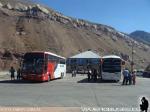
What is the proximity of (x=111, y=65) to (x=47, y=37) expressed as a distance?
8481 centimetres

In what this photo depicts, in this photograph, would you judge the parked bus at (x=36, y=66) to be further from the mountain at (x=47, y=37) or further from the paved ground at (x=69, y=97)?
the mountain at (x=47, y=37)

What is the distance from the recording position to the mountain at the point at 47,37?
11525 cm

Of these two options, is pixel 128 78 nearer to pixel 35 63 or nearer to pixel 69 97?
pixel 35 63

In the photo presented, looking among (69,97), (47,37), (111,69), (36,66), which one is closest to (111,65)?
(111,69)

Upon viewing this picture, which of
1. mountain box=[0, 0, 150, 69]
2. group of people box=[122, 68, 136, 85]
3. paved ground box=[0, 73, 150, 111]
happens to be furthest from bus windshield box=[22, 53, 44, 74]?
mountain box=[0, 0, 150, 69]

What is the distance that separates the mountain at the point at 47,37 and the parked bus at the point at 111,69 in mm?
58972

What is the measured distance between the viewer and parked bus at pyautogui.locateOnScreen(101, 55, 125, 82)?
46250 mm

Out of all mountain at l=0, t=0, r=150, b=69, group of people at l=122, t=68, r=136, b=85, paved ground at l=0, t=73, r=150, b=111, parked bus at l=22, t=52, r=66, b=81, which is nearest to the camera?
paved ground at l=0, t=73, r=150, b=111

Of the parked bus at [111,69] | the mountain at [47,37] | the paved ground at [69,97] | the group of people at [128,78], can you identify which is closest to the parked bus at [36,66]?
the parked bus at [111,69]

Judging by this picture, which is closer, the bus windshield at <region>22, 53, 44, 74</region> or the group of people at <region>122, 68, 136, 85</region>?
the group of people at <region>122, 68, 136, 85</region>

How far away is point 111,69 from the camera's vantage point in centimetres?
4656

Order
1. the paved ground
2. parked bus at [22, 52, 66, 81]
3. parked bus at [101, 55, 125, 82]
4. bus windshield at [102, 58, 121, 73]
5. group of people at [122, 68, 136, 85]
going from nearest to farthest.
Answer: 1. the paved ground
2. group of people at [122, 68, 136, 85]
3. parked bus at [22, 52, 66, 81]
4. parked bus at [101, 55, 125, 82]
5. bus windshield at [102, 58, 121, 73]

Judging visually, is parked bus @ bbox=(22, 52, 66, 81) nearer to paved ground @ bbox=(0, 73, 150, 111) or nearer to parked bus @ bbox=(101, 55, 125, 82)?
parked bus @ bbox=(101, 55, 125, 82)

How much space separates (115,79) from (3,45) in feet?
235
